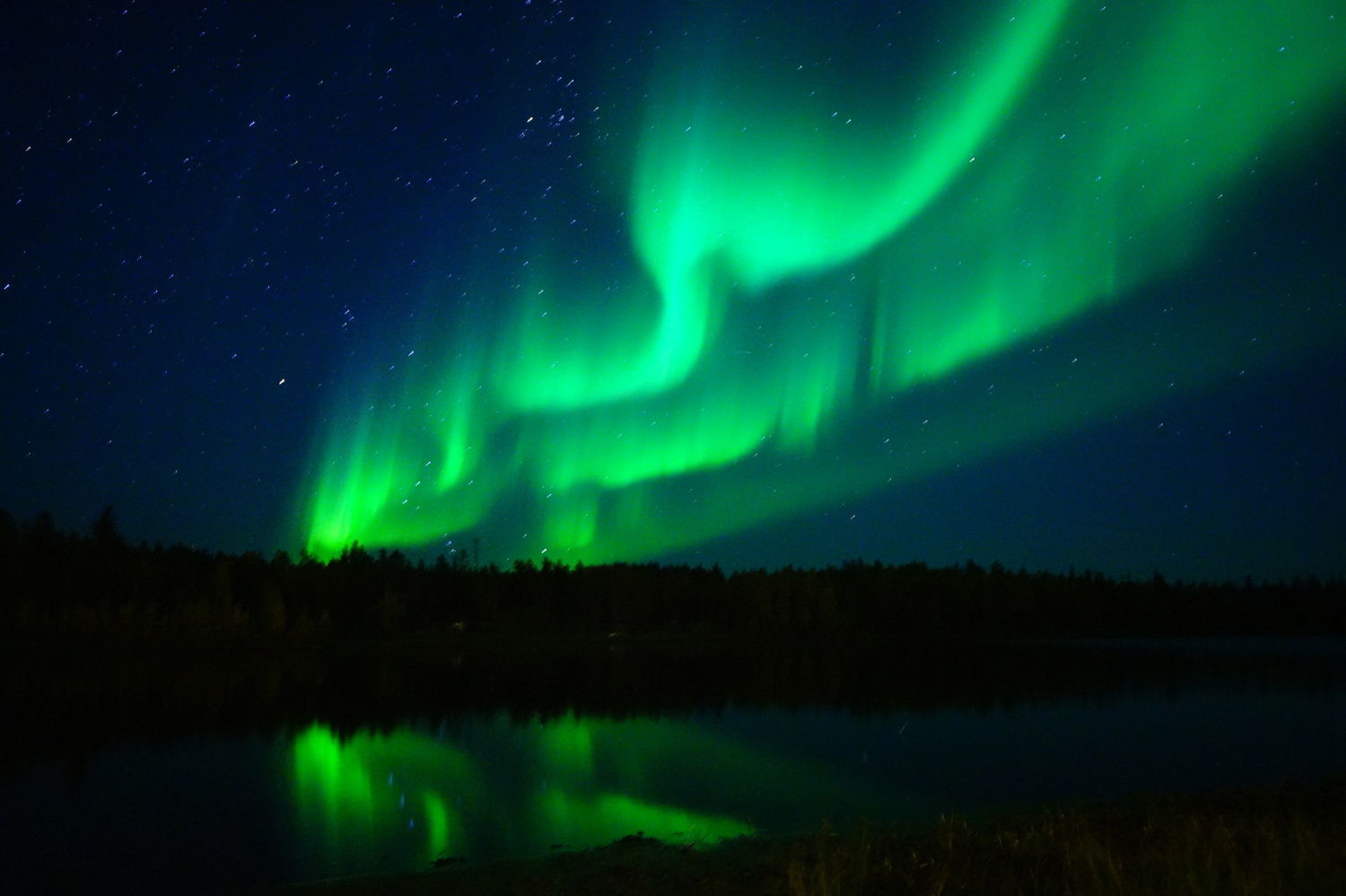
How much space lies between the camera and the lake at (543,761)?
1989 cm

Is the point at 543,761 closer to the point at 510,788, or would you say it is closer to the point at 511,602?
the point at 510,788

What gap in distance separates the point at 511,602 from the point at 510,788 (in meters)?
139

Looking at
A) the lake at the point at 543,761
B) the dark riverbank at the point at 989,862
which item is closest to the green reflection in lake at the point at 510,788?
the lake at the point at 543,761

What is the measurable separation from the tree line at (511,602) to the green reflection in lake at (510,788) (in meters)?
65.6

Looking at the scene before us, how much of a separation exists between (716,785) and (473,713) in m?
21.5

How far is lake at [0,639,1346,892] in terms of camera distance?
19891 mm

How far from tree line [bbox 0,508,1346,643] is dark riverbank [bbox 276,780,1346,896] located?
83.2m

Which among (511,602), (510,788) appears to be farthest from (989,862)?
(511,602)

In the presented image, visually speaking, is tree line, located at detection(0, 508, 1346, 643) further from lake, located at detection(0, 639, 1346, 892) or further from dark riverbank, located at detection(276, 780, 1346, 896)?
dark riverbank, located at detection(276, 780, 1346, 896)

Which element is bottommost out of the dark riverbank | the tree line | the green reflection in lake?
the green reflection in lake

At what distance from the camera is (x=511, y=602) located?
162875mm

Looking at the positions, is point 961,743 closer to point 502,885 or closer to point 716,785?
point 716,785

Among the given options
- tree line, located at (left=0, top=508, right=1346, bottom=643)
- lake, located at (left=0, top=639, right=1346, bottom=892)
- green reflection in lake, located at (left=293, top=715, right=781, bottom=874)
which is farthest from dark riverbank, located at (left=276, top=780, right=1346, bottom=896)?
tree line, located at (left=0, top=508, right=1346, bottom=643)

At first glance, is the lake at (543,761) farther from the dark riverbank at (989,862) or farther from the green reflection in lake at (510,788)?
the dark riverbank at (989,862)
